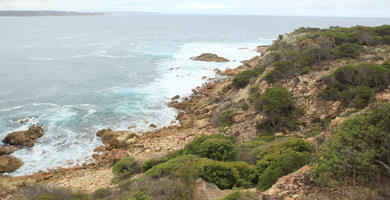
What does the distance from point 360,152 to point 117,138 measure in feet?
61.4

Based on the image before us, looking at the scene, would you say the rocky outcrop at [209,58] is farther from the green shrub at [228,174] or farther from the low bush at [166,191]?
the low bush at [166,191]

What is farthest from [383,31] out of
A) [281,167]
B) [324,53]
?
[281,167]

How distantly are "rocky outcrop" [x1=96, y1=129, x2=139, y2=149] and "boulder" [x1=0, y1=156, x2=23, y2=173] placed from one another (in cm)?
645

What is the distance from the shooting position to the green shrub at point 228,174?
11125mm

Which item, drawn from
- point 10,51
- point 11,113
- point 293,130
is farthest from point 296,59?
point 10,51

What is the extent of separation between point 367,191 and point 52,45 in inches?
3146

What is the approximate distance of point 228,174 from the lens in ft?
37.7

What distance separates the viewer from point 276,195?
26.7ft

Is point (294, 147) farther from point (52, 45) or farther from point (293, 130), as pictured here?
point (52, 45)

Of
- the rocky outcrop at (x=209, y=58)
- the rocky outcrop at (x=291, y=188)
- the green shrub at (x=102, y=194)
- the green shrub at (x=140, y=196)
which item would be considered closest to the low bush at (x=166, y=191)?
the green shrub at (x=140, y=196)

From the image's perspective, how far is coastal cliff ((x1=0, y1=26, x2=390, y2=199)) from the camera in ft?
26.2

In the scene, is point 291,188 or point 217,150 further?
point 217,150

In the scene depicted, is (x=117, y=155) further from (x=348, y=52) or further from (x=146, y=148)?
(x=348, y=52)

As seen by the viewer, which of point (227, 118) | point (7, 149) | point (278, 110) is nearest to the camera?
point (278, 110)
